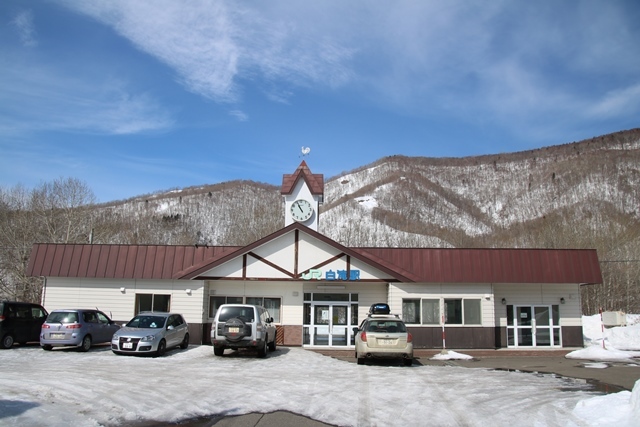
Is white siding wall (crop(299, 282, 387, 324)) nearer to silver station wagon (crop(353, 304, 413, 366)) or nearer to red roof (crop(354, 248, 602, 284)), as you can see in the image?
red roof (crop(354, 248, 602, 284))

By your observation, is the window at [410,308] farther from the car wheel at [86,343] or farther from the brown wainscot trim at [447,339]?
the car wheel at [86,343]

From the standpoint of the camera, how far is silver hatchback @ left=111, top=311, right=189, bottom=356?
57.8 feet

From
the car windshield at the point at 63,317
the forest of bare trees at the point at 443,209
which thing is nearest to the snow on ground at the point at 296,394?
the car windshield at the point at 63,317

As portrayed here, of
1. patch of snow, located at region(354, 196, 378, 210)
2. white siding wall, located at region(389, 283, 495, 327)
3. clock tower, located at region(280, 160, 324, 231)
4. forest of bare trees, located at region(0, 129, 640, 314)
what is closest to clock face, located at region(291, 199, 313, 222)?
clock tower, located at region(280, 160, 324, 231)

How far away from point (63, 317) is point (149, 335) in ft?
11.4

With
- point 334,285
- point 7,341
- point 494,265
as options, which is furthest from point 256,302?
point 494,265

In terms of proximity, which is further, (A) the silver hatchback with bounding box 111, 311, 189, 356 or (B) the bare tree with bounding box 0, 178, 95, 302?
(B) the bare tree with bounding box 0, 178, 95, 302

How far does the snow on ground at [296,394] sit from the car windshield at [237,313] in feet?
7.54

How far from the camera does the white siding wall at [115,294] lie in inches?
950

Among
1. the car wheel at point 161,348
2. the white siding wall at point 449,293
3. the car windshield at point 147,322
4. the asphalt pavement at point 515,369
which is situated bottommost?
the asphalt pavement at point 515,369

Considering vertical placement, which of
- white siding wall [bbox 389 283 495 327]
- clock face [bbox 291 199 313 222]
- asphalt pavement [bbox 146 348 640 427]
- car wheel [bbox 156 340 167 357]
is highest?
clock face [bbox 291 199 313 222]

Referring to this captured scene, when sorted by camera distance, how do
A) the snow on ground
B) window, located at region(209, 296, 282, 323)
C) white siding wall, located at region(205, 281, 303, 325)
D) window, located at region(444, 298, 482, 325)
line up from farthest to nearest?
window, located at region(209, 296, 282, 323)
white siding wall, located at region(205, 281, 303, 325)
window, located at region(444, 298, 482, 325)
the snow on ground

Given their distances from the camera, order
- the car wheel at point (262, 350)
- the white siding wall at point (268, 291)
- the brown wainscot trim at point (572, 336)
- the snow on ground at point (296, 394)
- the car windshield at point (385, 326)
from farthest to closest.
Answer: the brown wainscot trim at point (572, 336) → the white siding wall at point (268, 291) → the car wheel at point (262, 350) → the car windshield at point (385, 326) → the snow on ground at point (296, 394)

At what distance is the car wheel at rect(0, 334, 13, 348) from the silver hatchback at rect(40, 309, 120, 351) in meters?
1.01
